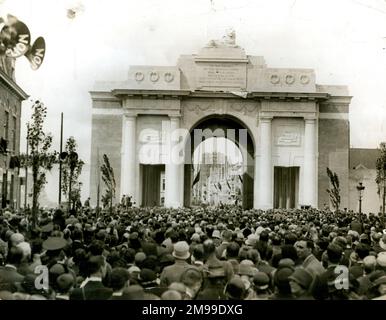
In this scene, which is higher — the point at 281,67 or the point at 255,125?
the point at 281,67

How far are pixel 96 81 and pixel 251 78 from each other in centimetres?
1389

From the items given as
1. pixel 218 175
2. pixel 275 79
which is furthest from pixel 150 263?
pixel 218 175

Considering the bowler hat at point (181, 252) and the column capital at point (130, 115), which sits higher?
the column capital at point (130, 115)

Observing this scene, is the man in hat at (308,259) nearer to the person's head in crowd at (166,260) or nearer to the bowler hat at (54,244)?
the person's head in crowd at (166,260)

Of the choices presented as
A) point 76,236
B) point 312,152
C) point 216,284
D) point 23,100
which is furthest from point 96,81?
point 216,284

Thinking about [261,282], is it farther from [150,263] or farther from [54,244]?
[54,244]

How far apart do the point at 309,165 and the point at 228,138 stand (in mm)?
10455

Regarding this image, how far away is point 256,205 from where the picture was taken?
2263 inches

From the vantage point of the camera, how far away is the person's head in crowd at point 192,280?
10.9 m

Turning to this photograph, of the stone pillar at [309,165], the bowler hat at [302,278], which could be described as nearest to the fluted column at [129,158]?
the stone pillar at [309,165]

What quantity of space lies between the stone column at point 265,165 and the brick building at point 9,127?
21029 millimetres

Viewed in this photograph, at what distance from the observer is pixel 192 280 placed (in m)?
11.0

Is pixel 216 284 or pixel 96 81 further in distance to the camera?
pixel 96 81
